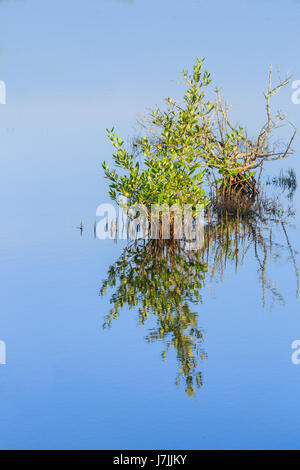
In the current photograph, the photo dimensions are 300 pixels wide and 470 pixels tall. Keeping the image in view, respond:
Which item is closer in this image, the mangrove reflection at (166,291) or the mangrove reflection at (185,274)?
the mangrove reflection at (166,291)

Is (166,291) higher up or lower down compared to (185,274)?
lower down

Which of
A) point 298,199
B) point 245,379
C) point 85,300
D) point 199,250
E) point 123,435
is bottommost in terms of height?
point 123,435

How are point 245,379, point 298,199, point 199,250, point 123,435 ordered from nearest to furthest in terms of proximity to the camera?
point 123,435
point 245,379
point 199,250
point 298,199

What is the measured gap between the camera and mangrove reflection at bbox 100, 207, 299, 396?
32.0 ft

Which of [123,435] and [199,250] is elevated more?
[199,250]

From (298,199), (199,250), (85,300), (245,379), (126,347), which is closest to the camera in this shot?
(245,379)

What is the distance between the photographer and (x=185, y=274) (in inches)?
529

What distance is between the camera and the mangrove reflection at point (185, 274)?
9.76 meters

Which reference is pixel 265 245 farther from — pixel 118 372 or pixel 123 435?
pixel 123 435

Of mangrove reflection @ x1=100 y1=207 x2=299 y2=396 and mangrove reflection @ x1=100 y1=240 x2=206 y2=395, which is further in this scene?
mangrove reflection @ x1=100 y1=207 x2=299 y2=396

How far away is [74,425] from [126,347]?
7.73ft

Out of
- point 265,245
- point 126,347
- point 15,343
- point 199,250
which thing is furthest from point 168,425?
point 265,245

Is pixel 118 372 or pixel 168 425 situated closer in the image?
Result: pixel 168 425

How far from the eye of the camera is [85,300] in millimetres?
11906
